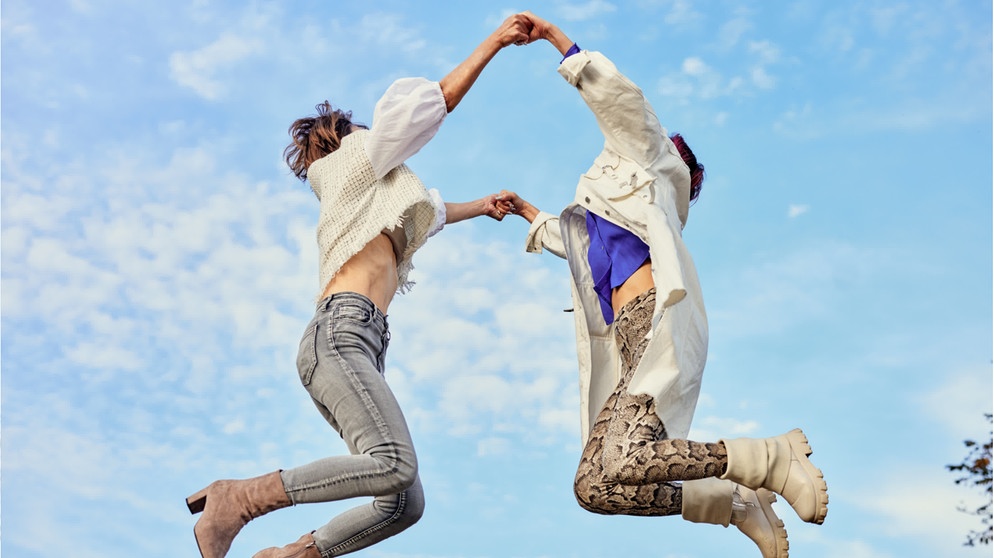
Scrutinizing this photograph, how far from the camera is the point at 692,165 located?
17.5 ft

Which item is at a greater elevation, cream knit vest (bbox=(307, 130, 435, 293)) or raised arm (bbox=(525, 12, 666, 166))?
raised arm (bbox=(525, 12, 666, 166))

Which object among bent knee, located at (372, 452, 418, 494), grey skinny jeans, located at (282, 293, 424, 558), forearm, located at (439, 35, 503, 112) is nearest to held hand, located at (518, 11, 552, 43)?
forearm, located at (439, 35, 503, 112)

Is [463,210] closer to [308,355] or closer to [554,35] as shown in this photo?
A: [554,35]

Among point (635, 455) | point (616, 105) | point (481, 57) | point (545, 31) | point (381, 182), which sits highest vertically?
point (545, 31)

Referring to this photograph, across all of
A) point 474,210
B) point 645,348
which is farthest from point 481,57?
point 645,348

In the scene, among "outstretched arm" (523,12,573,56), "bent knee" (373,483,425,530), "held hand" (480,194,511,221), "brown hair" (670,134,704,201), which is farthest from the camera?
"held hand" (480,194,511,221)

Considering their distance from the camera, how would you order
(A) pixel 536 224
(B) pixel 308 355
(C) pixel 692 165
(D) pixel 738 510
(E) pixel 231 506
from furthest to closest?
(A) pixel 536 224 → (C) pixel 692 165 → (D) pixel 738 510 → (B) pixel 308 355 → (E) pixel 231 506

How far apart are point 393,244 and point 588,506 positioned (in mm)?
1536

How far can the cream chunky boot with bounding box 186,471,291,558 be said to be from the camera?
4.21 meters

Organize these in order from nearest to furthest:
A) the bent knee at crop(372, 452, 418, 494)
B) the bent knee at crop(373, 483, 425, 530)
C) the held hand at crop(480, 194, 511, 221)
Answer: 1. the bent knee at crop(372, 452, 418, 494)
2. the bent knee at crop(373, 483, 425, 530)
3. the held hand at crop(480, 194, 511, 221)

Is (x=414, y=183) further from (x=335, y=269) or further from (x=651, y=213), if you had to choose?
(x=651, y=213)

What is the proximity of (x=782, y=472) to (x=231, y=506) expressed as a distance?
232 centimetres

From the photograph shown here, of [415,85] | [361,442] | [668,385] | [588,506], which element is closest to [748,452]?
[668,385]

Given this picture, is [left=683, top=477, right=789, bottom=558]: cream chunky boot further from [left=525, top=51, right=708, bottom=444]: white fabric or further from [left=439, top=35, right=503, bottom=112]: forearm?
[left=439, top=35, right=503, bottom=112]: forearm
